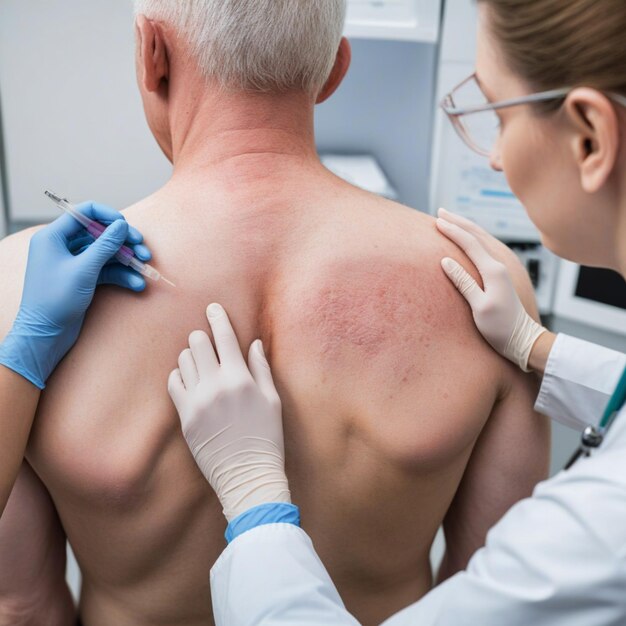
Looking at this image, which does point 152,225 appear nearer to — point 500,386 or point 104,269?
point 104,269


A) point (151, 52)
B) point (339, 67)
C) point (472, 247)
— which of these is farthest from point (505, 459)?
point (151, 52)

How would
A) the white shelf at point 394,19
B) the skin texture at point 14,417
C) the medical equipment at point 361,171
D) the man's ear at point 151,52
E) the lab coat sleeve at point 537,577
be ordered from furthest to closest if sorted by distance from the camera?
the medical equipment at point 361,171 < the white shelf at point 394,19 < the man's ear at point 151,52 < the skin texture at point 14,417 < the lab coat sleeve at point 537,577

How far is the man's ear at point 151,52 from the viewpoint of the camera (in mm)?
992

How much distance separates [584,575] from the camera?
2.13 ft

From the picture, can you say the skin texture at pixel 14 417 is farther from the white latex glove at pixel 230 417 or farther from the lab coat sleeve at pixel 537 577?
the lab coat sleeve at pixel 537 577

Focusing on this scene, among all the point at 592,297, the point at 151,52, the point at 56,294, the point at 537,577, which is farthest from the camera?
the point at 592,297

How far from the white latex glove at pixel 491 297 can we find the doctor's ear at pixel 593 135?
300mm

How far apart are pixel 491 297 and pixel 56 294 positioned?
0.59 m

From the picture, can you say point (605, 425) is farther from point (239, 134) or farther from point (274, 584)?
point (239, 134)

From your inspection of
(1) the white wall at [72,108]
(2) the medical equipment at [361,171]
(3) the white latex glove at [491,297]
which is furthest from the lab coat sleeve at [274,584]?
(1) the white wall at [72,108]

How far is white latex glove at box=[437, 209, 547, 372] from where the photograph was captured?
3.35 ft

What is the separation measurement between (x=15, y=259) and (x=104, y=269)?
0.15m

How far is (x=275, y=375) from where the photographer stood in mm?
951

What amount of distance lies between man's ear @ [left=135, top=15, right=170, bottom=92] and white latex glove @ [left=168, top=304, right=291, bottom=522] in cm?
36
